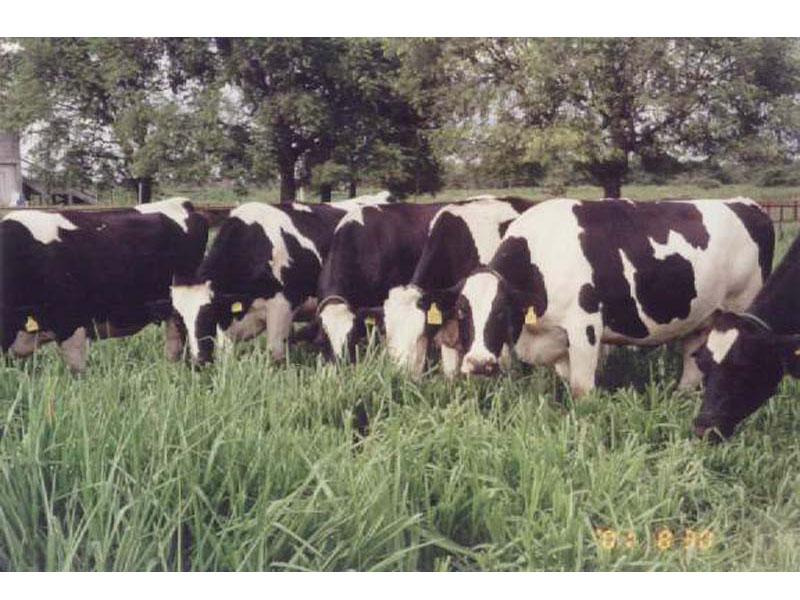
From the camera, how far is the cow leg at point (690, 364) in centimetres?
432

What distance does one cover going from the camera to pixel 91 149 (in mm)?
3854

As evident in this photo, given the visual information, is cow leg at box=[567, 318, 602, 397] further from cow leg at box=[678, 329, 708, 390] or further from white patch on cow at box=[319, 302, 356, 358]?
white patch on cow at box=[319, 302, 356, 358]

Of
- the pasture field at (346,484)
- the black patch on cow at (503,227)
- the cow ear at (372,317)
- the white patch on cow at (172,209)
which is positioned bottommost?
the pasture field at (346,484)

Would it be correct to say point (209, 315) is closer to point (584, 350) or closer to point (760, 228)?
point (584, 350)

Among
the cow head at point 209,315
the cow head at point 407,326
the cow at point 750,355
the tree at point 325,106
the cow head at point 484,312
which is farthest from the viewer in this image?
the cow head at point 209,315

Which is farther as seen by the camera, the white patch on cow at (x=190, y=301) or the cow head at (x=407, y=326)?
the white patch on cow at (x=190, y=301)

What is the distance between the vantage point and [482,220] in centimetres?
550

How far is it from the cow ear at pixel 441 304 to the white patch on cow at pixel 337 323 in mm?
549

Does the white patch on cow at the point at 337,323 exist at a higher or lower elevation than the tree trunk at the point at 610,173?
lower

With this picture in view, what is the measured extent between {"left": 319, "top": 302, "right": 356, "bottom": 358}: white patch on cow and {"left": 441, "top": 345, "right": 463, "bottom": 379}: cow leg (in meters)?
0.62

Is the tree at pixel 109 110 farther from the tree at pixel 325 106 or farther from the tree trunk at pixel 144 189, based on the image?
the tree at pixel 325 106

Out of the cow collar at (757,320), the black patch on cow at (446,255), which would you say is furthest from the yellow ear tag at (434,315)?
the cow collar at (757,320)

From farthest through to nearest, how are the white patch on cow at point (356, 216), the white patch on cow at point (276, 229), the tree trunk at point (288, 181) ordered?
the white patch on cow at point (356, 216)
the white patch on cow at point (276, 229)
the tree trunk at point (288, 181)
